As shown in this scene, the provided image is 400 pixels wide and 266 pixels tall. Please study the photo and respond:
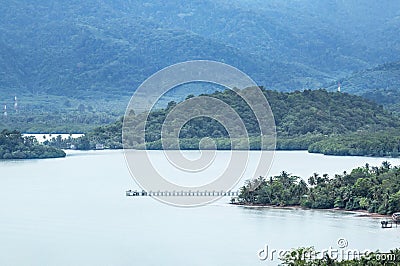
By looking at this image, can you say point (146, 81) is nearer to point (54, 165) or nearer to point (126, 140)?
point (126, 140)

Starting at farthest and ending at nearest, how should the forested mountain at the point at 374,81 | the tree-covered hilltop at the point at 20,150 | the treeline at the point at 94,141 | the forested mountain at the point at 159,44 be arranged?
1. the forested mountain at the point at 159,44
2. the forested mountain at the point at 374,81
3. the treeline at the point at 94,141
4. the tree-covered hilltop at the point at 20,150

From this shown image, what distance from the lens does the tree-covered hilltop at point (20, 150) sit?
42219 mm

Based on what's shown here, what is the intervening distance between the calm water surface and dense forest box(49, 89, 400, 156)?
37.6ft

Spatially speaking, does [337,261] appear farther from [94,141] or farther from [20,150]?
[94,141]

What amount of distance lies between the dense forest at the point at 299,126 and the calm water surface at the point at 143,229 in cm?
1146

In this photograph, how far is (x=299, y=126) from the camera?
156ft

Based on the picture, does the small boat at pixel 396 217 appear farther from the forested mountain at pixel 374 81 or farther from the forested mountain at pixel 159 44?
the forested mountain at pixel 374 81

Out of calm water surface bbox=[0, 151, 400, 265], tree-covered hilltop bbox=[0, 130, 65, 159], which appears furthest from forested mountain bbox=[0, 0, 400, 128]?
calm water surface bbox=[0, 151, 400, 265]

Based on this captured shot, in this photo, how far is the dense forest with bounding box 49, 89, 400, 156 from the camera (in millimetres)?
44469

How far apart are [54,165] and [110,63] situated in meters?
46.4

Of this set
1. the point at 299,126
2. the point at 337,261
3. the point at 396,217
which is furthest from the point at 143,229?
the point at 299,126

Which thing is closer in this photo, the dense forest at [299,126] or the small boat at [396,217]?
the small boat at [396,217]

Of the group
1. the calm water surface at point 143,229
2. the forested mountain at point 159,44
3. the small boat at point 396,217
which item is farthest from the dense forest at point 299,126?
the small boat at point 396,217

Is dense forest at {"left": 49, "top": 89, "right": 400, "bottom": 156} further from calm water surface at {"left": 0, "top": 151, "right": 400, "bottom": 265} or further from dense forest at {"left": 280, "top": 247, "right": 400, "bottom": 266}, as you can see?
dense forest at {"left": 280, "top": 247, "right": 400, "bottom": 266}
